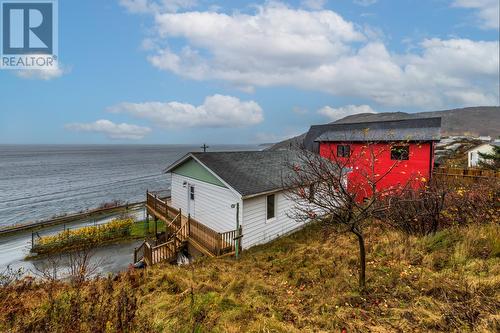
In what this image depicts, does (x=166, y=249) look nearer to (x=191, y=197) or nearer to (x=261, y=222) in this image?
(x=191, y=197)

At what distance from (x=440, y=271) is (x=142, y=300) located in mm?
6798

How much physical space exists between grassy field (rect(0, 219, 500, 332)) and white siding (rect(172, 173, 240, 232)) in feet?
12.1

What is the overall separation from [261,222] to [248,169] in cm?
300

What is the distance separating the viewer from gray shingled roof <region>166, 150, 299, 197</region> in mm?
11820

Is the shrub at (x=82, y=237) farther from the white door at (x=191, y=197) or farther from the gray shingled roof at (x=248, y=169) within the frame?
the gray shingled roof at (x=248, y=169)

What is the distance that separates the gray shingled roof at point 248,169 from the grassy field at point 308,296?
4.14 metres

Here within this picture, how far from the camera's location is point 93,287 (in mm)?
6109

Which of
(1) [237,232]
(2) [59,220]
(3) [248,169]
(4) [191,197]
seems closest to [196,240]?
(1) [237,232]

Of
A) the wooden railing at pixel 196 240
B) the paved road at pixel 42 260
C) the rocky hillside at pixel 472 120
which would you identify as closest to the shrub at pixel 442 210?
the wooden railing at pixel 196 240

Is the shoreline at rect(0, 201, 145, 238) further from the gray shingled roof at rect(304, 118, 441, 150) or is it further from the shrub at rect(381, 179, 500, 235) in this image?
the shrub at rect(381, 179, 500, 235)

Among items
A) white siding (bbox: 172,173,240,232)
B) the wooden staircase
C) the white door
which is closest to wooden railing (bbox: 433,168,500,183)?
white siding (bbox: 172,173,240,232)

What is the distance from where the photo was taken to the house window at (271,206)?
12797mm

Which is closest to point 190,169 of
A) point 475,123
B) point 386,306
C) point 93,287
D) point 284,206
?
point 284,206

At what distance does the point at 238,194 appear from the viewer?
36.2ft
